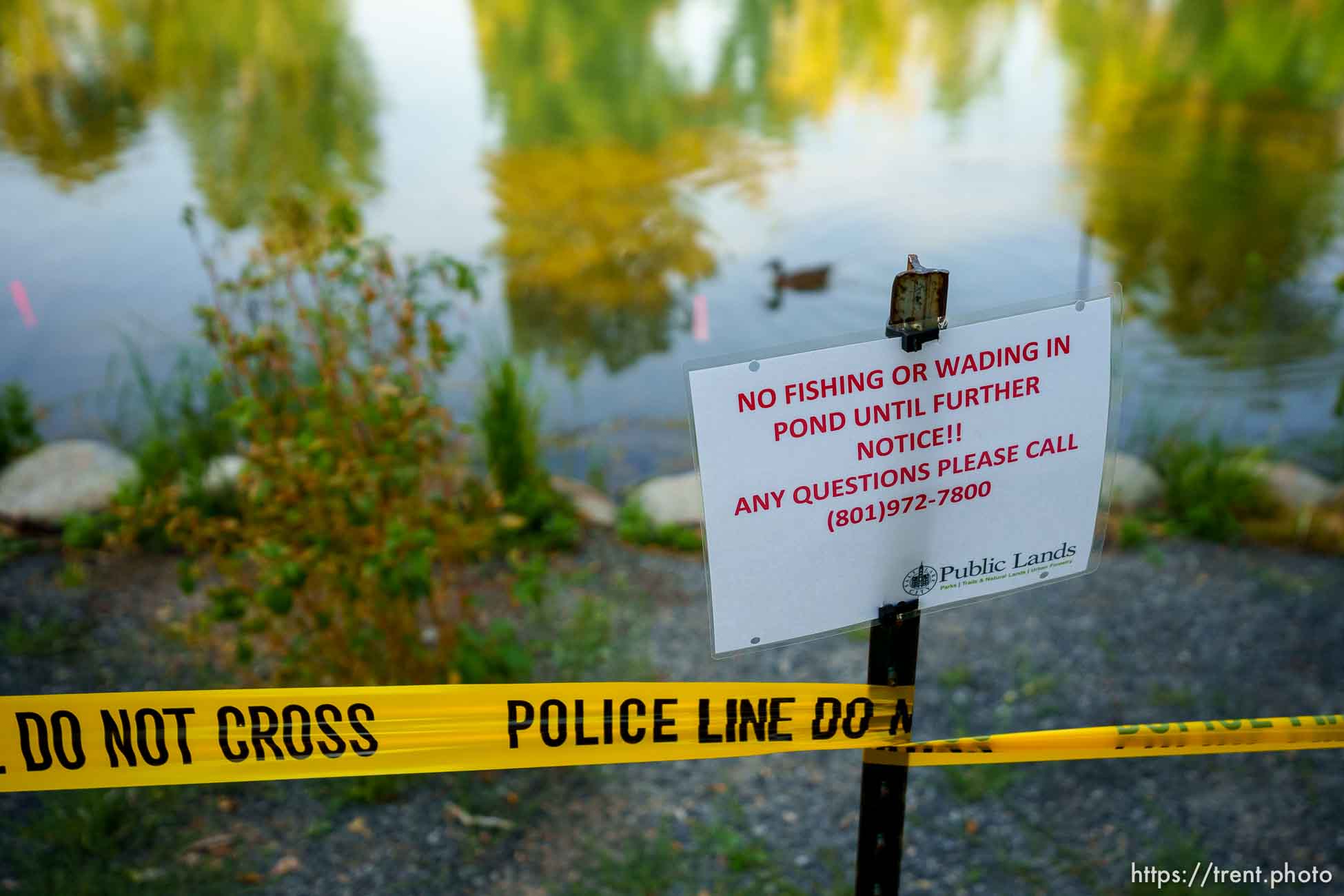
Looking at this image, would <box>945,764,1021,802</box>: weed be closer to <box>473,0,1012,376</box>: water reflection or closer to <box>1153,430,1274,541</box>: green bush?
<box>1153,430,1274,541</box>: green bush

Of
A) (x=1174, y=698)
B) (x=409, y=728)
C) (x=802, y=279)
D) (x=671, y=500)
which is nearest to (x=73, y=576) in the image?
(x=671, y=500)

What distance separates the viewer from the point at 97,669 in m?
3.86

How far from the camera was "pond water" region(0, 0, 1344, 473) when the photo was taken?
711cm

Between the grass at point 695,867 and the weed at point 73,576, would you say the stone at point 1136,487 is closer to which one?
the grass at point 695,867

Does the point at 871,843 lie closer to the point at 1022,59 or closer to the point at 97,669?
the point at 97,669

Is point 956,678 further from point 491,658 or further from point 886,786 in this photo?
point 886,786

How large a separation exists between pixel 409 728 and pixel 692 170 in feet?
26.8

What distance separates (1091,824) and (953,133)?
30.0 feet

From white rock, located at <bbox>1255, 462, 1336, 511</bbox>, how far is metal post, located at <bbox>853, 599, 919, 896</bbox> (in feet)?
11.0

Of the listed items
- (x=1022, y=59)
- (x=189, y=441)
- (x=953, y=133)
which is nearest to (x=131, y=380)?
(x=189, y=441)

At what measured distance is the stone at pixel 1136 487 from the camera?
4.89m

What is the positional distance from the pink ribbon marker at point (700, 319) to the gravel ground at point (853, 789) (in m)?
3.11

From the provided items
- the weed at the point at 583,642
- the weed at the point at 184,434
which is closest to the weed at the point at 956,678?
the weed at the point at 583,642

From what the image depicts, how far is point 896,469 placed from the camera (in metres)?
1.90
